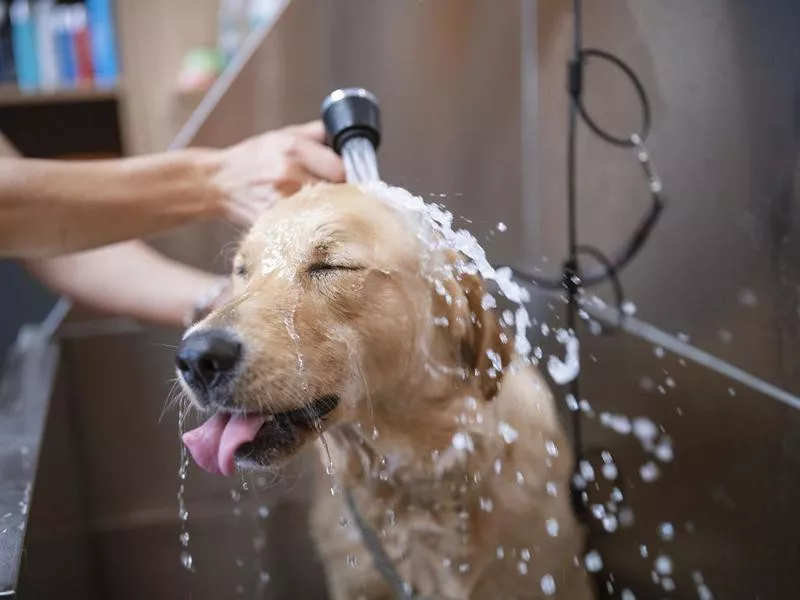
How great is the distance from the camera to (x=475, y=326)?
89 centimetres

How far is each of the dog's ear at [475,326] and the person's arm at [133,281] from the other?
0.40 meters

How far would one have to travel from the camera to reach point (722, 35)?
0.83 meters

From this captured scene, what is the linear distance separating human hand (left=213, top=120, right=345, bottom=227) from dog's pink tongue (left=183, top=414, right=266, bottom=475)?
279 mm

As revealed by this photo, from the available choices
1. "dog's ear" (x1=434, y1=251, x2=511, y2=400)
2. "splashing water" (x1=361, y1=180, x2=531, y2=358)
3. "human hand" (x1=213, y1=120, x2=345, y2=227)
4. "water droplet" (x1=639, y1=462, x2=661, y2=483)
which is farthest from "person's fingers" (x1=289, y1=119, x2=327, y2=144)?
"water droplet" (x1=639, y1=462, x2=661, y2=483)

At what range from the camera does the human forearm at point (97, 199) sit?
0.89 meters

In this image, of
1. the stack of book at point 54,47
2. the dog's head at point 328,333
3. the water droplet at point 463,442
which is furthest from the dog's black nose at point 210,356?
the stack of book at point 54,47

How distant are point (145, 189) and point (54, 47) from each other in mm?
1219

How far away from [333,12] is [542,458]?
2.03 feet

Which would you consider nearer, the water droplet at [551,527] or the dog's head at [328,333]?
the dog's head at [328,333]

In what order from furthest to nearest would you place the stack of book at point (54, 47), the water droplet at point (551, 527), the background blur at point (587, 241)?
the stack of book at point (54, 47)
the water droplet at point (551, 527)
the background blur at point (587, 241)

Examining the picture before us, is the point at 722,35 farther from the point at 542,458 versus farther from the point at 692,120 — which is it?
the point at 542,458

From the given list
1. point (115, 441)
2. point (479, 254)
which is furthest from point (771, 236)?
point (115, 441)

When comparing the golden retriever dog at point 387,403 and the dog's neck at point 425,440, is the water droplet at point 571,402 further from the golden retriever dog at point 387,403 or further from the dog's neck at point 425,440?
the dog's neck at point 425,440

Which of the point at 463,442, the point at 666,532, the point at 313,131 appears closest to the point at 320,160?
the point at 313,131
